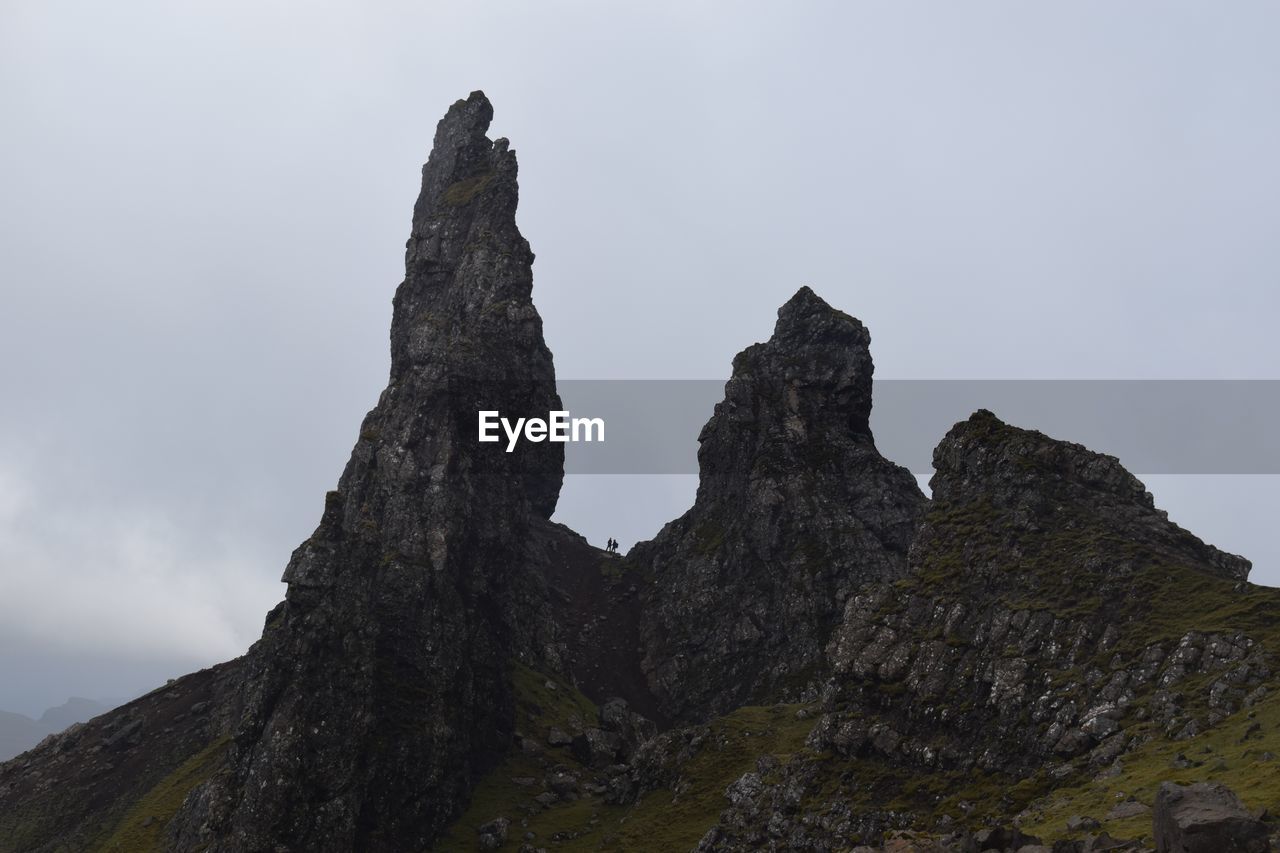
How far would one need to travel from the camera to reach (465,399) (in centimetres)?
18300

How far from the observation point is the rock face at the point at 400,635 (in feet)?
406

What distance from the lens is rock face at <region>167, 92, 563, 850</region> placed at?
406 feet

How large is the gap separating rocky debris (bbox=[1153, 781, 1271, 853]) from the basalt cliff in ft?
0.44

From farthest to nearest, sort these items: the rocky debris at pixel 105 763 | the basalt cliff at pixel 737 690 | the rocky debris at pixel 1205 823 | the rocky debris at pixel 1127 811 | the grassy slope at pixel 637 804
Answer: the rocky debris at pixel 105 763 < the grassy slope at pixel 637 804 < the basalt cliff at pixel 737 690 < the rocky debris at pixel 1127 811 < the rocky debris at pixel 1205 823

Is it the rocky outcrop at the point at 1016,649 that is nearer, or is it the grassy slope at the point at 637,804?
the rocky outcrop at the point at 1016,649

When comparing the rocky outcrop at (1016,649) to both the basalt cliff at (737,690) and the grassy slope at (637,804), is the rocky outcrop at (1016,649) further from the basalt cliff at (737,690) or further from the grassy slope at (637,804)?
the grassy slope at (637,804)

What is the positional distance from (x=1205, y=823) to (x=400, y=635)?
448 feet

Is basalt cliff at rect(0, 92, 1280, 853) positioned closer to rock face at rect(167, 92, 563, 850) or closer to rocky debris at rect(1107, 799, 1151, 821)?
rocky debris at rect(1107, 799, 1151, 821)

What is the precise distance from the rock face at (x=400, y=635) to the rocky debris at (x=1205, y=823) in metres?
118

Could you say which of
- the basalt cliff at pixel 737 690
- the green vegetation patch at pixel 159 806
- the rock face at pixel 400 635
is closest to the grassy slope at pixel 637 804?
the basalt cliff at pixel 737 690

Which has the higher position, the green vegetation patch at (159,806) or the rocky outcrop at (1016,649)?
the rocky outcrop at (1016,649)

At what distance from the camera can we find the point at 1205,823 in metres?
31.9

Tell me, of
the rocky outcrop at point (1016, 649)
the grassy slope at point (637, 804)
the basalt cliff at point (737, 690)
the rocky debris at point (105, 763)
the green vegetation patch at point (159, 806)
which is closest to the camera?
the basalt cliff at point (737, 690)

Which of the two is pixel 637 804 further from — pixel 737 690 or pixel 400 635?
pixel 737 690
